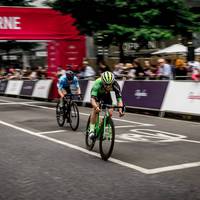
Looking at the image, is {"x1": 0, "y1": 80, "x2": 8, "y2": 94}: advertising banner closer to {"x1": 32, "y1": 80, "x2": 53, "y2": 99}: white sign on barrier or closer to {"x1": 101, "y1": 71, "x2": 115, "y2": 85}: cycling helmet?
{"x1": 32, "y1": 80, "x2": 53, "y2": 99}: white sign on barrier

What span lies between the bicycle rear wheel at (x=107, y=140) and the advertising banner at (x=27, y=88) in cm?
2029

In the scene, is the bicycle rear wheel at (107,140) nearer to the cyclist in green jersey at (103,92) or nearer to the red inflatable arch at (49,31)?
the cyclist in green jersey at (103,92)

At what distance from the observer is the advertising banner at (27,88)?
29.0 metres

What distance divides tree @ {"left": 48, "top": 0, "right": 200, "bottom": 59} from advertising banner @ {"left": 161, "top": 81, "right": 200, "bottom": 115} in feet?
29.9

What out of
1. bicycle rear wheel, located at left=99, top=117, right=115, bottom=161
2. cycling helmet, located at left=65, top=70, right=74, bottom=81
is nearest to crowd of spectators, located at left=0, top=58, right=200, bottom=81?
cycling helmet, located at left=65, top=70, right=74, bottom=81

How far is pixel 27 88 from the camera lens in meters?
29.6

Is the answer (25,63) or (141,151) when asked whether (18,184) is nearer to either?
(141,151)

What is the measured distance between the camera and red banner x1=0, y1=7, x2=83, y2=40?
2375 cm

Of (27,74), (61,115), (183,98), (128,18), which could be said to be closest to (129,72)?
(183,98)

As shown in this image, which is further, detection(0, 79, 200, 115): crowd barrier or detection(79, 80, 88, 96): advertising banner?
detection(79, 80, 88, 96): advertising banner

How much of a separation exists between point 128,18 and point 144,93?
29.7ft

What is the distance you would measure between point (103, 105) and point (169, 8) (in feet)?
60.4

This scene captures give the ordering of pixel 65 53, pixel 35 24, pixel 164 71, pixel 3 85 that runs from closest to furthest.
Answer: pixel 164 71, pixel 35 24, pixel 65 53, pixel 3 85

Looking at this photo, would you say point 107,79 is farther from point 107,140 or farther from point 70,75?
point 70,75
